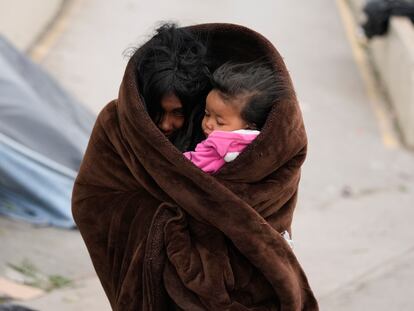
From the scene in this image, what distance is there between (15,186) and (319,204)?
276 centimetres

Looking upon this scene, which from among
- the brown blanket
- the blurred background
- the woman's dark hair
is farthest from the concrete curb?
the brown blanket

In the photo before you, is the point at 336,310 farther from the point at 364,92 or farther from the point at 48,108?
the point at 364,92

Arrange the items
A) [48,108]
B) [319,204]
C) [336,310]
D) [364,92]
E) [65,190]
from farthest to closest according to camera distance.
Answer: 1. [364,92]
2. [319,204]
3. [48,108]
4. [65,190]
5. [336,310]

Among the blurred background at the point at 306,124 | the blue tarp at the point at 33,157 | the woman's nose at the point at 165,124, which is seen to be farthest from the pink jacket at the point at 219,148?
the blue tarp at the point at 33,157

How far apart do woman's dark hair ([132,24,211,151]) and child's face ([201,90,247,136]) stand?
14 centimetres

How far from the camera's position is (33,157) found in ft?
20.3

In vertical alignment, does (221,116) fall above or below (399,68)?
above

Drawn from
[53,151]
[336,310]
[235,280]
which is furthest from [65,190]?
[235,280]

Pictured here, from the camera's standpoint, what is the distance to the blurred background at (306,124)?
19.6 ft

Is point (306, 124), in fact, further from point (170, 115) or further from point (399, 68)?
point (170, 115)

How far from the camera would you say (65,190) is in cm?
625

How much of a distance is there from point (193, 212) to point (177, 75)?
481mm

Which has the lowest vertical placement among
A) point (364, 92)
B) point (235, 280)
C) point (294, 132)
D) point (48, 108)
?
point (364, 92)

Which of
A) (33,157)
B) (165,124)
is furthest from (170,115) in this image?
(33,157)
